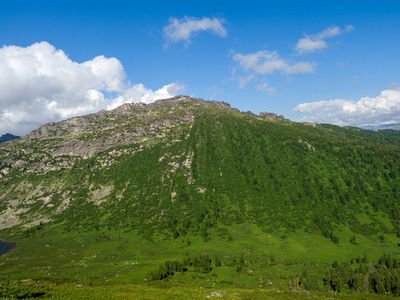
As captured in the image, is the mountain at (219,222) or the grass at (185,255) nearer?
the grass at (185,255)

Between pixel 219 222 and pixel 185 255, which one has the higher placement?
pixel 219 222

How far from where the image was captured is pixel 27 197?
192625 mm

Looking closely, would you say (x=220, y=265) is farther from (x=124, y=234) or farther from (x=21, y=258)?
(x=21, y=258)

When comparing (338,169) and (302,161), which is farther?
(302,161)

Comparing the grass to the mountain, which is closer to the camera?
the grass

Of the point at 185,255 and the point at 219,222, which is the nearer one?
the point at 185,255

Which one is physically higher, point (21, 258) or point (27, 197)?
point (27, 197)

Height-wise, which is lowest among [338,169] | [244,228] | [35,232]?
[244,228]

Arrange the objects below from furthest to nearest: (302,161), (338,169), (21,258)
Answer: (302,161), (338,169), (21,258)

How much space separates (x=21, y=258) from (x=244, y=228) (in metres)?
124

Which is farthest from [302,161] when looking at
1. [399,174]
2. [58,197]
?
[58,197]

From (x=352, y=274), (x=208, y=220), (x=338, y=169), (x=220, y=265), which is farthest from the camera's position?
(x=338, y=169)

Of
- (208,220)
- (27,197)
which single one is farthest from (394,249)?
(27,197)

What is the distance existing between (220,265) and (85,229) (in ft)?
353
